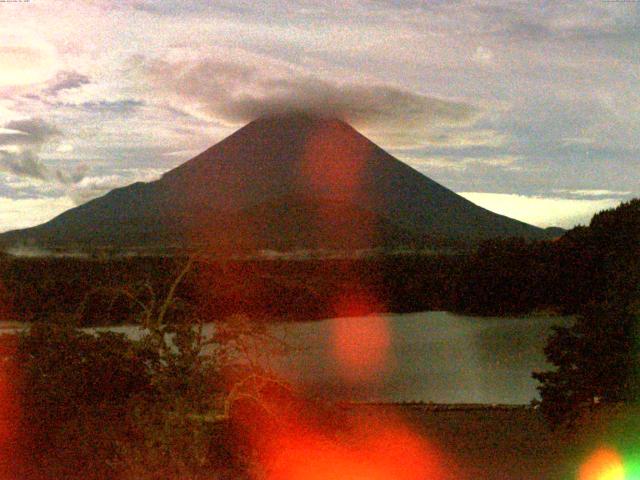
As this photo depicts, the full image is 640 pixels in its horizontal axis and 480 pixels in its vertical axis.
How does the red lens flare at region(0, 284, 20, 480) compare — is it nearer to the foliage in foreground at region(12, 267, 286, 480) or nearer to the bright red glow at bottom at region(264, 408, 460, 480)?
the foliage in foreground at region(12, 267, 286, 480)

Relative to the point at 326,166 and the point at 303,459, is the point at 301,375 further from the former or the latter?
the point at 326,166

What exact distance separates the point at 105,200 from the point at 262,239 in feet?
59.1

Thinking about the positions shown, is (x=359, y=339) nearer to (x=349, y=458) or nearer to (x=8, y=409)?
(x=349, y=458)

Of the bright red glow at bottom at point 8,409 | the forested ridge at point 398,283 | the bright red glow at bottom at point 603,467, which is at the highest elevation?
the forested ridge at point 398,283

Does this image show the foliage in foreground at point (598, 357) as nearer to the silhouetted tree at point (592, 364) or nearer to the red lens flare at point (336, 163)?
the silhouetted tree at point (592, 364)

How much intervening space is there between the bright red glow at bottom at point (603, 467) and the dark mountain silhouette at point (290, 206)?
3116 cm

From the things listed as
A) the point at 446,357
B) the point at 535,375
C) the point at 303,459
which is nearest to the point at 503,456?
the point at 535,375

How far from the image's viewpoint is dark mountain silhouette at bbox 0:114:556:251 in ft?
140

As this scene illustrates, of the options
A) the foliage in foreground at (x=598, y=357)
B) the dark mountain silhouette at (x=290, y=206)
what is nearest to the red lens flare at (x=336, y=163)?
the dark mountain silhouette at (x=290, y=206)

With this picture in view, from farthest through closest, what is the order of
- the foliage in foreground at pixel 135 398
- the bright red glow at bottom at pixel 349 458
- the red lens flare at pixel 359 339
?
the red lens flare at pixel 359 339, the bright red glow at bottom at pixel 349 458, the foliage in foreground at pixel 135 398

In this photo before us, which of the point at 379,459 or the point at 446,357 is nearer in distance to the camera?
the point at 379,459

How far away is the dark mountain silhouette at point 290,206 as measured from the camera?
42.7 meters

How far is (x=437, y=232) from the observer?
1943 inches

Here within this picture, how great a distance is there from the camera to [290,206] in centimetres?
4944
